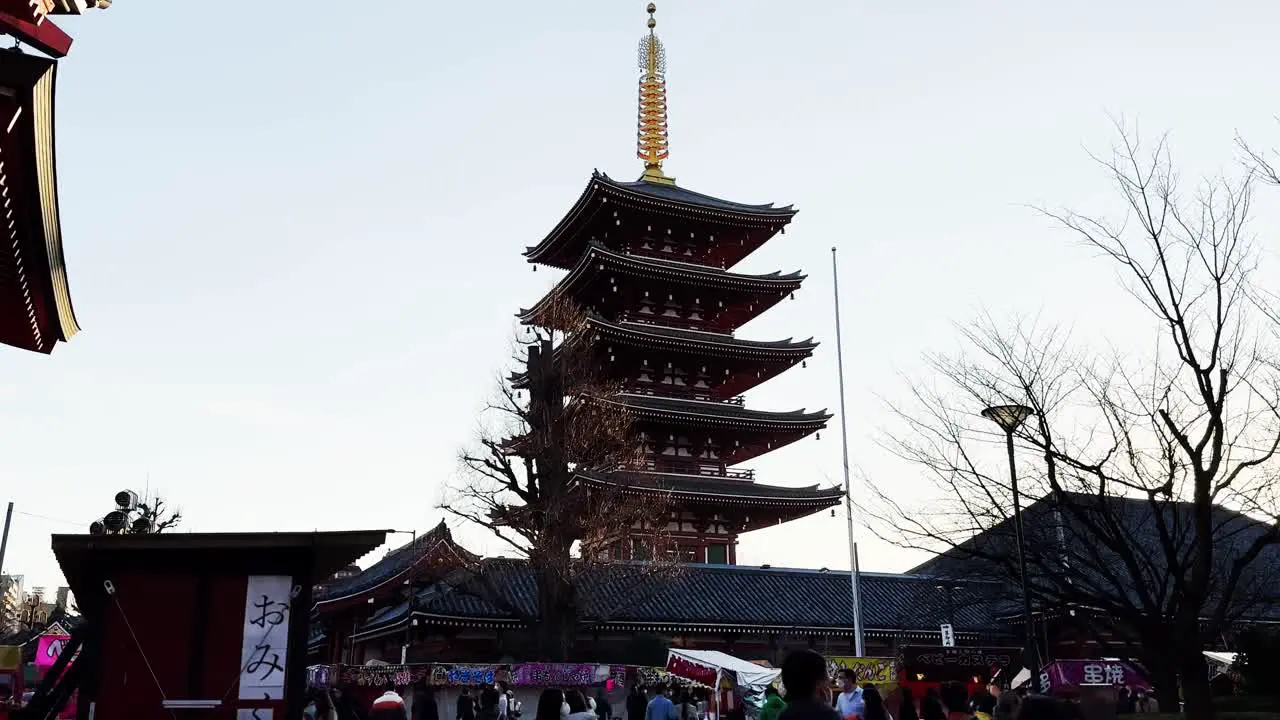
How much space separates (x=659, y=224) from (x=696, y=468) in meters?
8.94

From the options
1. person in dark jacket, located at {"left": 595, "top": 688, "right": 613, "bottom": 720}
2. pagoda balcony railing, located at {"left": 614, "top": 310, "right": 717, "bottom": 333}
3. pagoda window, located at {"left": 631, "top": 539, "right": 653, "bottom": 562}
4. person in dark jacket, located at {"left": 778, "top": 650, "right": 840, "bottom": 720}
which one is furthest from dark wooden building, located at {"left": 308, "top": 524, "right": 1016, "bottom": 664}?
person in dark jacket, located at {"left": 778, "top": 650, "right": 840, "bottom": 720}

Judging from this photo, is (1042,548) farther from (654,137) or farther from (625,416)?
(654,137)

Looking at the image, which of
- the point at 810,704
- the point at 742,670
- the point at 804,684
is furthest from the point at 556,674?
the point at 810,704

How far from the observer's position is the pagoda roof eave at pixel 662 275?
34.6 meters

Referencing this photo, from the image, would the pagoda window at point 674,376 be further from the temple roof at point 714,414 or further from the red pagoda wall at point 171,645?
the red pagoda wall at point 171,645

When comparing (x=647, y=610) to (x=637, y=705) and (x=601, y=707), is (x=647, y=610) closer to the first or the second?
(x=601, y=707)

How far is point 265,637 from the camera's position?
27.3 feet

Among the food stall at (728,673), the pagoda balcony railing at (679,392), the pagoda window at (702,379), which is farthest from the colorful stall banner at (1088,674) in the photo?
the pagoda window at (702,379)

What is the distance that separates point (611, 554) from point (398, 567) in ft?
21.2

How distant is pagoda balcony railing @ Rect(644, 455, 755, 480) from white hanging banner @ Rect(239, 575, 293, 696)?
85.3ft

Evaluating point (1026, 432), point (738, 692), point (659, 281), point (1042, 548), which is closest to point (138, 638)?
point (1026, 432)

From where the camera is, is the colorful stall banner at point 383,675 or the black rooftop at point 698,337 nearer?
the colorful stall banner at point 383,675

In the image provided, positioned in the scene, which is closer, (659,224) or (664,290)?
(664,290)

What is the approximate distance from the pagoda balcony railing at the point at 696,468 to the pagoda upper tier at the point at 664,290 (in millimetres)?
4997
